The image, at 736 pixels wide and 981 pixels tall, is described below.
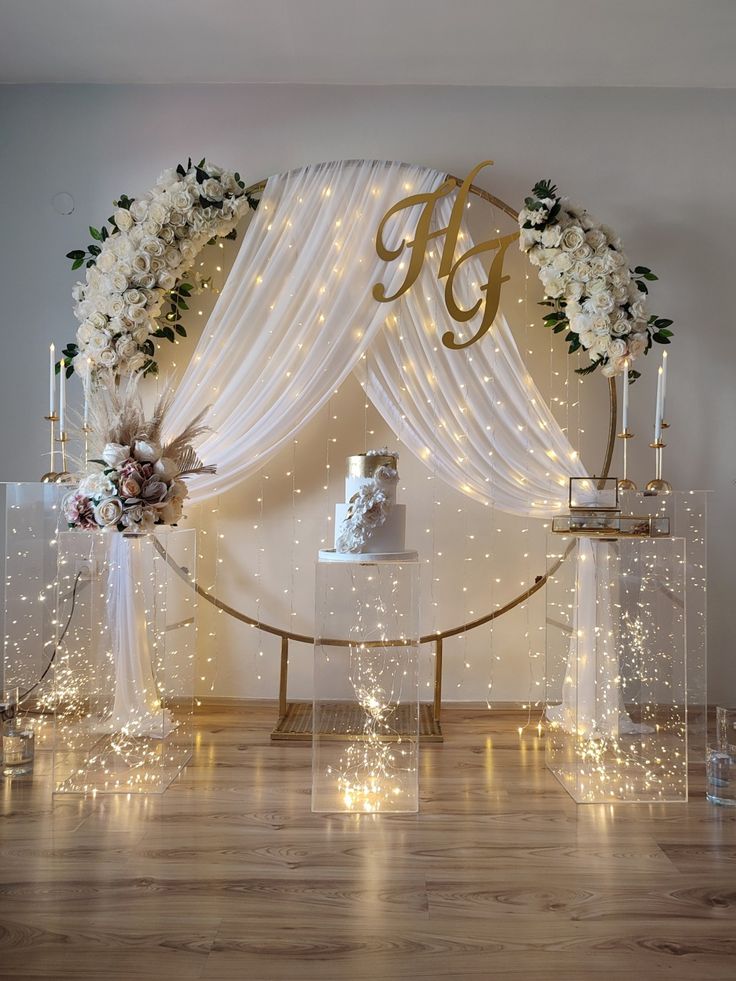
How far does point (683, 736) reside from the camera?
277 cm

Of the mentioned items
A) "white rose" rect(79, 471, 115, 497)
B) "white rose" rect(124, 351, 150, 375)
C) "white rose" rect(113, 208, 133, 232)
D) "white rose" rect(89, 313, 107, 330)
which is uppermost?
"white rose" rect(113, 208, 133, 232)

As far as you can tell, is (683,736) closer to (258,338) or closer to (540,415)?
(540,415)

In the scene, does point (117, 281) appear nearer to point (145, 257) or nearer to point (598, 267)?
point (145, 257)

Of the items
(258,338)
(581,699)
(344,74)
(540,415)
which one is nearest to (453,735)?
(581,699)

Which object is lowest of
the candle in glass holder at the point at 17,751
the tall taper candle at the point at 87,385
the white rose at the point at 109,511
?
the candle in glass holder at the point at 17,751

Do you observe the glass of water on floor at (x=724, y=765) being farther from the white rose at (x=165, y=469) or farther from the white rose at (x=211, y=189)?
the white rose at (x=211, y=189)

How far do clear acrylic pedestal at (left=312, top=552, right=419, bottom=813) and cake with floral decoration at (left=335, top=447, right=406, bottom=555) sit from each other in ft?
0.20

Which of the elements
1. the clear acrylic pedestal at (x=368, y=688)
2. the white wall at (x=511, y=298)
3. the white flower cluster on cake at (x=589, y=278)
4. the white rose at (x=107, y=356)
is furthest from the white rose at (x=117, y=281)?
the white flower cluster on cake at (x=589, y=278)

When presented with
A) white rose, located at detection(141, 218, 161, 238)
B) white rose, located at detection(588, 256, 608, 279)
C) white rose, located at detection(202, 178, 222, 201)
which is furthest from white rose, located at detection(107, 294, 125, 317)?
white rose, located at detection(588, 256, 608, 279)

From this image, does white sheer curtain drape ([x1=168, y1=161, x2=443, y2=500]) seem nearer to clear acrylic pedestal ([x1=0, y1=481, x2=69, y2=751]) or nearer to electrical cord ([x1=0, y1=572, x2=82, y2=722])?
clear acrylic pedestal ([x1=0, y1=481, x2=69, y2=751])

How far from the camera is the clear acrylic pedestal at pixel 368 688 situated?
2682 millimetres

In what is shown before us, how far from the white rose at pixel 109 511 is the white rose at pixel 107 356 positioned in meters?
0.93

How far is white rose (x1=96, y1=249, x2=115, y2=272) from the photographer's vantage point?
3.43 meters

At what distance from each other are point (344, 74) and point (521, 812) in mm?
3161
